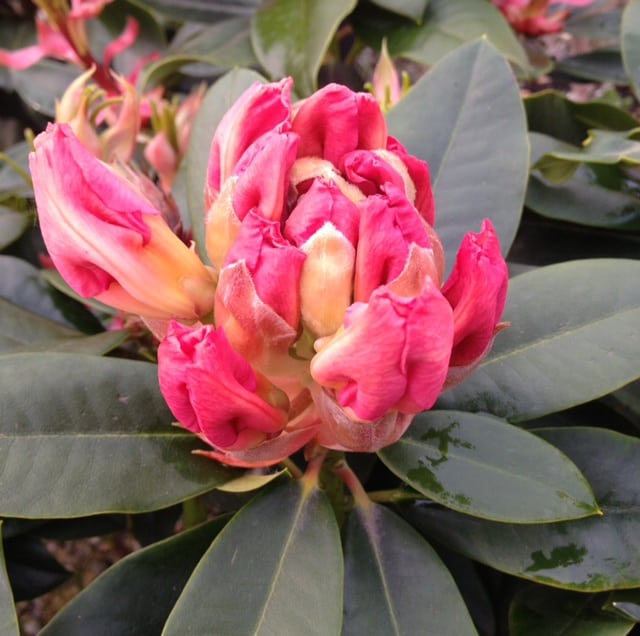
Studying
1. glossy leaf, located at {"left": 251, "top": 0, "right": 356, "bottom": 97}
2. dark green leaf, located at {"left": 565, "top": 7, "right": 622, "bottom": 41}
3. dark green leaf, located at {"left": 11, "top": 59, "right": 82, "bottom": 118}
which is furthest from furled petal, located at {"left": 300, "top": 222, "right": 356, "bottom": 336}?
dark green leaf, located at {"left": 565, "top": 7, "right": 622, "bottom": 41}

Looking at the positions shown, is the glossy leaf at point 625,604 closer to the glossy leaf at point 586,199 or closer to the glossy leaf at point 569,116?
the glossy leaf at point 586,199

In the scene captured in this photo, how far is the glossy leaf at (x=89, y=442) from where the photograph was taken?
0.58 meters

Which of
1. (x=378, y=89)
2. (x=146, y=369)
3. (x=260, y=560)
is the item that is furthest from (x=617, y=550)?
(x=378, y=89)

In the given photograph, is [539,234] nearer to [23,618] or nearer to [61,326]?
[61,326]

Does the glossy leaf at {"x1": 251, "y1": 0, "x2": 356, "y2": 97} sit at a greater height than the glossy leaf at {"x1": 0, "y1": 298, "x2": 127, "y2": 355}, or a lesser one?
greater

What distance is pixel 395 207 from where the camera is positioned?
1.53 feet

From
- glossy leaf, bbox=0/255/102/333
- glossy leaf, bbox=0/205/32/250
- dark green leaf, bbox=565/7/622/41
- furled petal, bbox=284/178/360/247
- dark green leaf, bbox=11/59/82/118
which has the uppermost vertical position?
furled petal, bbox=284/178/360/247

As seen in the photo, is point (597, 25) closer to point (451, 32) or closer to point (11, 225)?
point (451, 32)

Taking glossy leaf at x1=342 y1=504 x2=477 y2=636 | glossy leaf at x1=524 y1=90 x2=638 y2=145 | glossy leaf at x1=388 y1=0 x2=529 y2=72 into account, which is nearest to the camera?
glossy leaf at x1=342 y1=504 x2=477 y2=636

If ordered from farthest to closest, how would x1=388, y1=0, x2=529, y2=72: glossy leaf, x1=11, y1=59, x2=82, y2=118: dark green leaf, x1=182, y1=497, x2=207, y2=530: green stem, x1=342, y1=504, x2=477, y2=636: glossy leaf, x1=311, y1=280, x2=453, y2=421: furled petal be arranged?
x1=11, y1=59, x2=82, y2=118: dark green leaf < x1=388, y1=0, x2=529, y2=72: glossy leaf < x1=182, y1=497, x2=207, y2=530: green stem < x1=342, y1=504, x2=477, y2=636: glossy leaf < x1=311, y1=280, x2=453, y2=421: furled petal

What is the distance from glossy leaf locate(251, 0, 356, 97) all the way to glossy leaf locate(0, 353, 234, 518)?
660 mm

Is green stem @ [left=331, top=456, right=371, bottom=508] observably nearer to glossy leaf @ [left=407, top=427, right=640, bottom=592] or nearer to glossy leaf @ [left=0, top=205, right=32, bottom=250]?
glossy leaf @ [left=407, top=427, right=640, bottom=592]

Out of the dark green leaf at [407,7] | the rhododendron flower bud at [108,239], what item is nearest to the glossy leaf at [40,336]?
the rhododendron flower bud at [108,239]

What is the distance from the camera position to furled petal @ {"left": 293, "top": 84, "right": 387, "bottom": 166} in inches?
20.8
